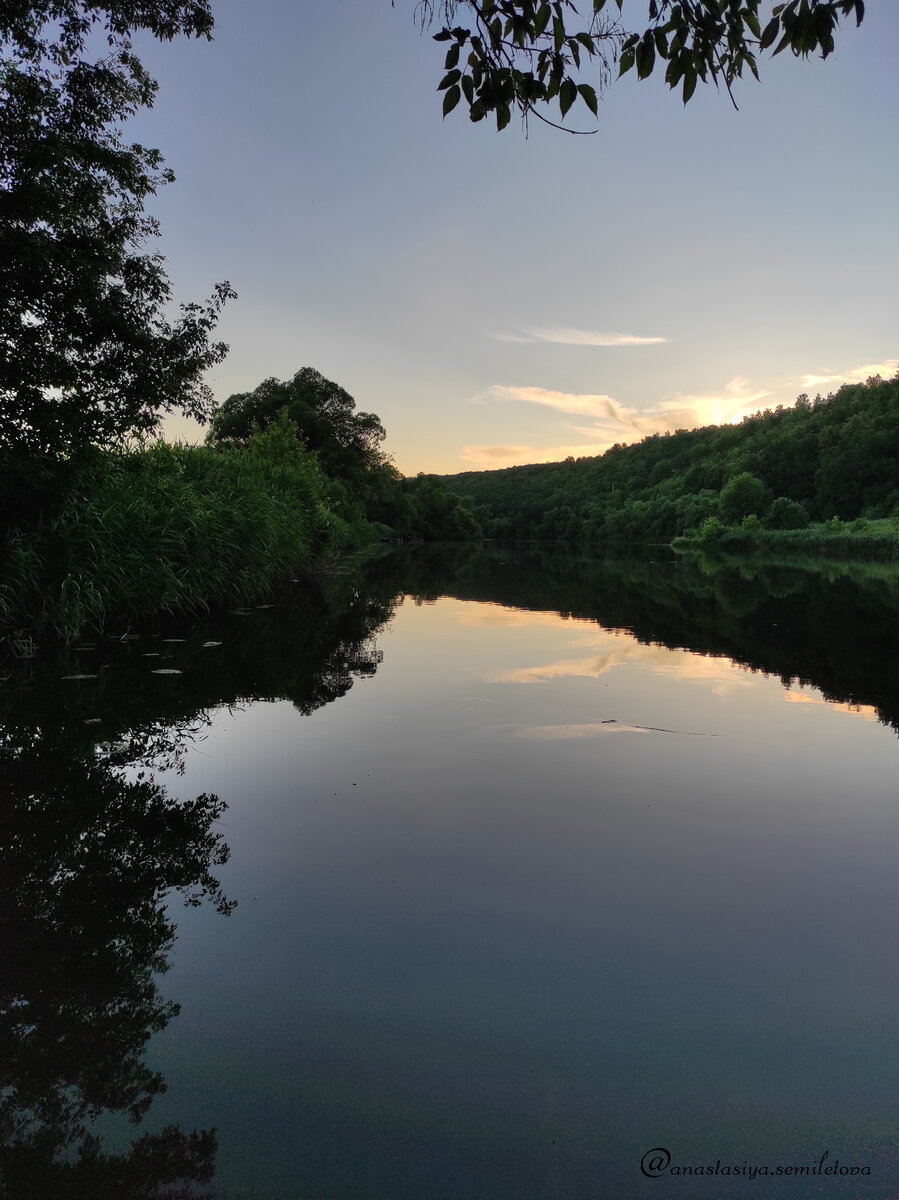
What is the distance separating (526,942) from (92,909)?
138 centimetres

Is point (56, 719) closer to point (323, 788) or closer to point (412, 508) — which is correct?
point (323, 788)

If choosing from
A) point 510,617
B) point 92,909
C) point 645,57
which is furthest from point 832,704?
point 510,617

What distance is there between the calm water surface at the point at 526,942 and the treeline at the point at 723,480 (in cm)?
5810

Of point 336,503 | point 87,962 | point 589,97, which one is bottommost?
point 87,962

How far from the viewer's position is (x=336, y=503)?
3212 centimetres

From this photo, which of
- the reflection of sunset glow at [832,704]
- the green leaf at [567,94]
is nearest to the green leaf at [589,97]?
the green leaf at [567,94]

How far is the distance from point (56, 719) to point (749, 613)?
988 cm

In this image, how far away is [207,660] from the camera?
21.4 ft

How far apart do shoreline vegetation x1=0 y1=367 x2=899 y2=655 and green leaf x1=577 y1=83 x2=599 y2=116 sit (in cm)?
610

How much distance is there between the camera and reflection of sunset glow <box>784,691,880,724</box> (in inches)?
192

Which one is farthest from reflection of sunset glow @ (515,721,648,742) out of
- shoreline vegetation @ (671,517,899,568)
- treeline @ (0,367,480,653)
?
shoreline vegetation @ (671,517,899,568)

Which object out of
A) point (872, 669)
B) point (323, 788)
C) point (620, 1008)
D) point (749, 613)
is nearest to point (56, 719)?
point (323, 788)

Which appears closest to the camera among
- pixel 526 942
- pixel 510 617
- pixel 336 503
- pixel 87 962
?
pixel 87 962

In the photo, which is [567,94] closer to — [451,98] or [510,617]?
[451,98]
